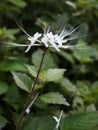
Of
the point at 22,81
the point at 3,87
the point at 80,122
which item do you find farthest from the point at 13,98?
the point at 80,122

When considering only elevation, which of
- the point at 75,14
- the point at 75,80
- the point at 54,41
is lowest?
the point at 75,80

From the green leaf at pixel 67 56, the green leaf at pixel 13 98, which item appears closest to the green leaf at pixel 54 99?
the green leaf at pixel 13 98

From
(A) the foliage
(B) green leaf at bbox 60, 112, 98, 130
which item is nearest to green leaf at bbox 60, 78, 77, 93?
(A) the foliage

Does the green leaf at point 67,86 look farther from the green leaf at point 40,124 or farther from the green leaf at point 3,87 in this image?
the green leaf at point 40,124

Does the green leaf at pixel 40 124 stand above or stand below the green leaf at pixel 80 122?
above

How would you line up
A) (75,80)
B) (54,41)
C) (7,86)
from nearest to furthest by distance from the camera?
1. (54,41)
2. (7,86)
3. (75,80)

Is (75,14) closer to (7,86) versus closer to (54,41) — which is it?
(7,86)

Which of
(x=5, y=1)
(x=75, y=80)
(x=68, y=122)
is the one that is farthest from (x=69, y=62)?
(x=68, y=122)

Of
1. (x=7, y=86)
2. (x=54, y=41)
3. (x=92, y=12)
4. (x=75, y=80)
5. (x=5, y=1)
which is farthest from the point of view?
(x=92, y=12)
